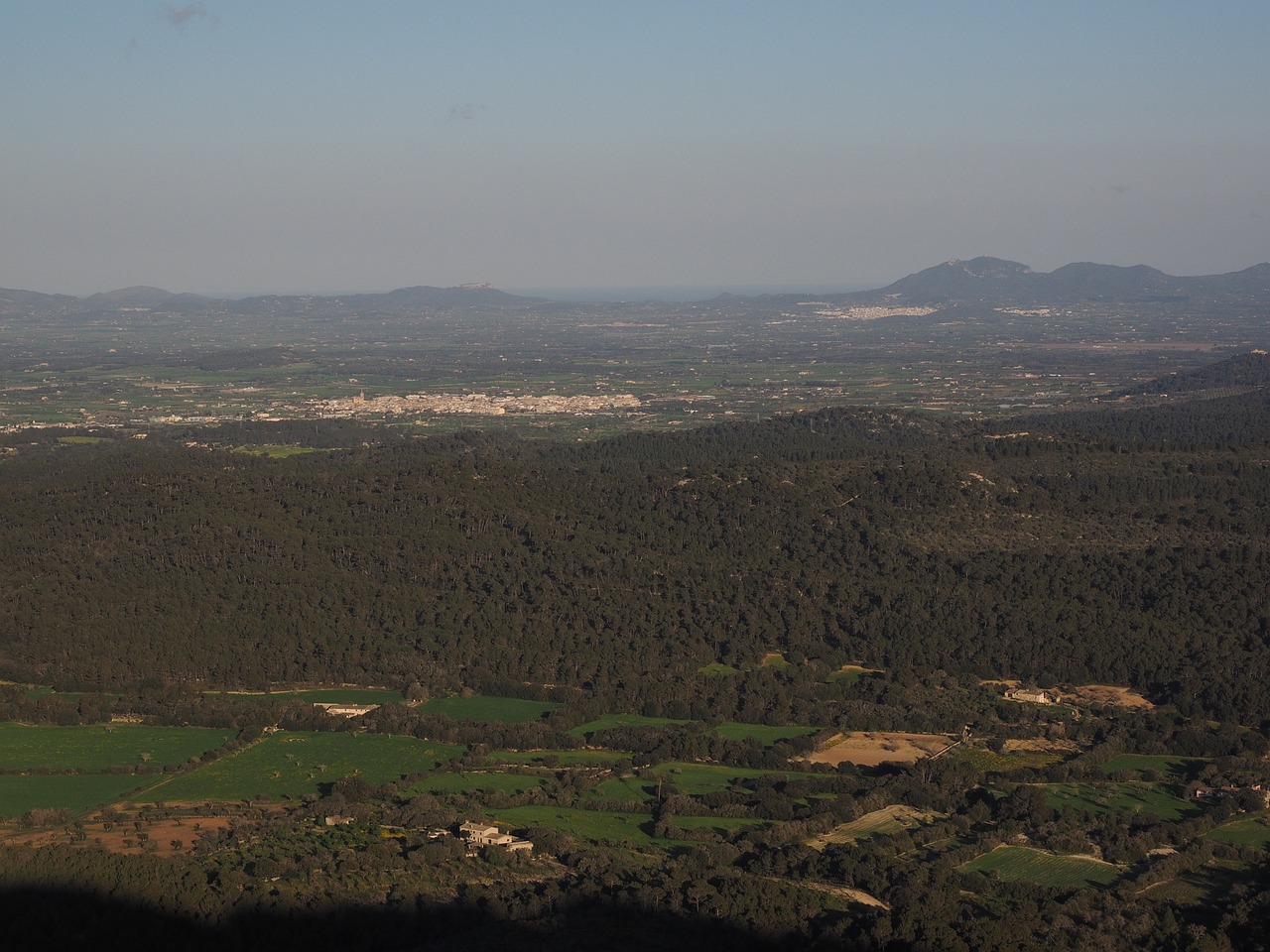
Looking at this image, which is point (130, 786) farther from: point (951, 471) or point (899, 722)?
point (951, 471)

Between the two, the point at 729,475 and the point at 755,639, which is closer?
the point at 755,639

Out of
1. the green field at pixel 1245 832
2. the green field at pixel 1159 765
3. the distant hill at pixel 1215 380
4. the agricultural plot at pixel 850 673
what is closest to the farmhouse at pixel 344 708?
the agricultural plot at pixel 850 673

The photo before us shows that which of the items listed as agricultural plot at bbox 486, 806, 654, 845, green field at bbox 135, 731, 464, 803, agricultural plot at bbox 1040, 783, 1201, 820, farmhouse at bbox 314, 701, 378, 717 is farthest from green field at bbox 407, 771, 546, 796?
agricultural plot at bbox 1040, 783, 1201, 820

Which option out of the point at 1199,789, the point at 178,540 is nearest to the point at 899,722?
the point at 1199,789

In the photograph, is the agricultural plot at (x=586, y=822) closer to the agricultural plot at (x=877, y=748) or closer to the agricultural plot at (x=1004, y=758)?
the agricultural plot at (x=877, y=748)

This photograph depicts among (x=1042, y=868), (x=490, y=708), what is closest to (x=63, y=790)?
(x=490, y=708)

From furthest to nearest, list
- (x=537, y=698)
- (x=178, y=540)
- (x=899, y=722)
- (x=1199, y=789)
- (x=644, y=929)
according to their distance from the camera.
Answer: (x=178, y=540)
(x=537, y=698)
(x=899, y=722)
(x=1199, y=789)
(x=644, y=929)

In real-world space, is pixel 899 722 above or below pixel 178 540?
below
